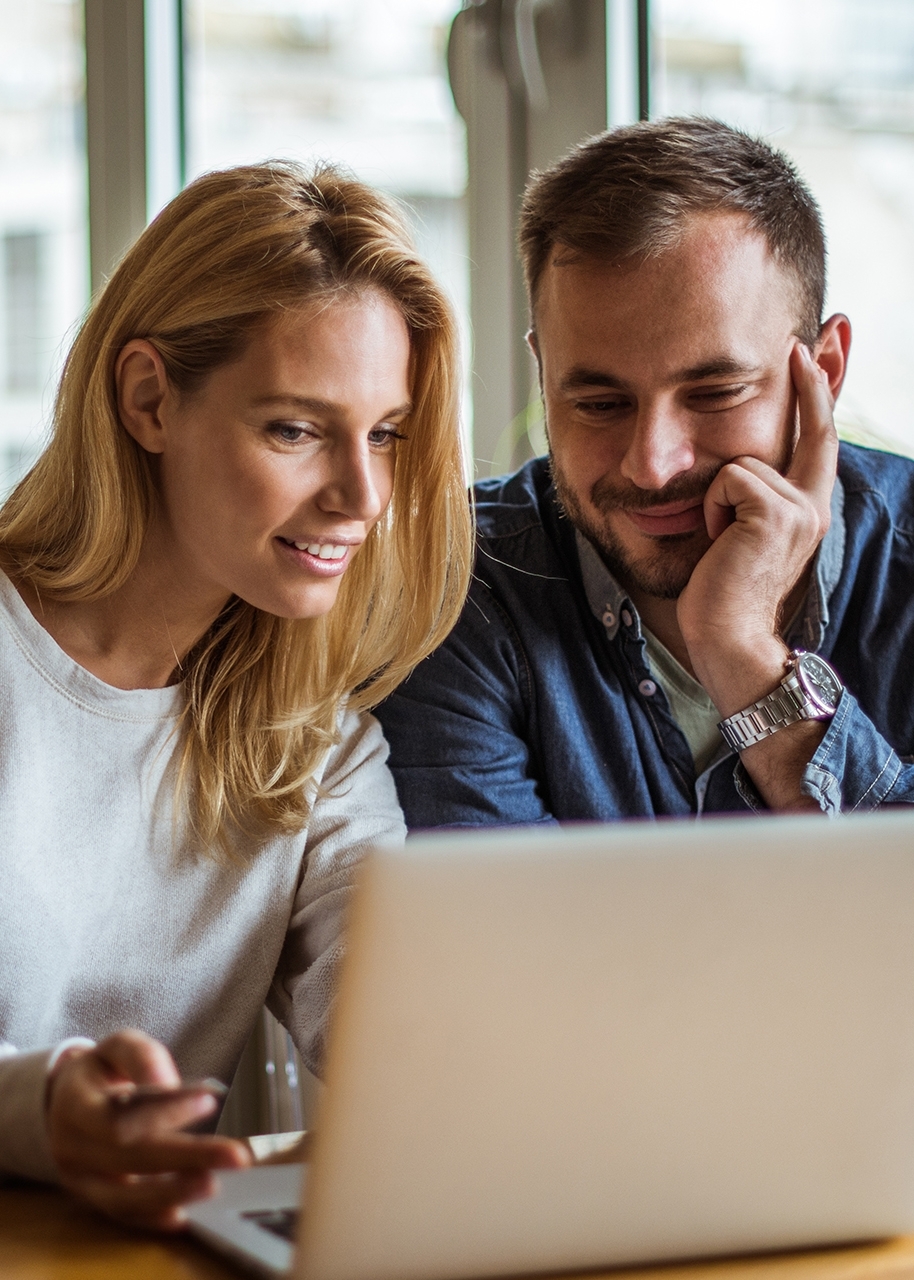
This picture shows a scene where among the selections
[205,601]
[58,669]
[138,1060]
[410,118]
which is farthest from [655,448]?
[410,118]

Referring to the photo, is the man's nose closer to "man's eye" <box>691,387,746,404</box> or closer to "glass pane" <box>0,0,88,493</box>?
"man's eye" <box>691,387,746,404</box>

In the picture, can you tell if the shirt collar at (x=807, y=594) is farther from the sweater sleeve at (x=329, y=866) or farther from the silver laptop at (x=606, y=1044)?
the silver laptop at (x=606, y=1044)

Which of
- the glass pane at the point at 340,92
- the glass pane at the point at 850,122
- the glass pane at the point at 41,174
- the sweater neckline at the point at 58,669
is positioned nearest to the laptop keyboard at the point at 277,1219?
the sweater neckline at the point at 58,669

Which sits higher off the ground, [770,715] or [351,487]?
[351,487]

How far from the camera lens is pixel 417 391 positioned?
1354 millimetres

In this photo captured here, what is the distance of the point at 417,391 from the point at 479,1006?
85 cm

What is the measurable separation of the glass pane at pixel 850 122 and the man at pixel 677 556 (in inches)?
18.0

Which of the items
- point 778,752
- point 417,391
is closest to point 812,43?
point 417,391

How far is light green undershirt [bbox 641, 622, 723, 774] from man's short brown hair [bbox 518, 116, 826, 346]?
384 mm

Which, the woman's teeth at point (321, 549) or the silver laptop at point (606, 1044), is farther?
the woman's teeth at point (321, 549)

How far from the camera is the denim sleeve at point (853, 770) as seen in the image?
4.42 ft

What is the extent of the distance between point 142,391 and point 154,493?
0.10 m

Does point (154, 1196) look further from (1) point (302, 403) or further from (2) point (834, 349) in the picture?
(2) point (834, 349)

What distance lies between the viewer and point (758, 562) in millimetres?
1438
